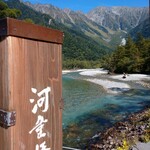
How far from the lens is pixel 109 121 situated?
34.6 feet

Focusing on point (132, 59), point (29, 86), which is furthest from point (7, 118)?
point (132, 59)

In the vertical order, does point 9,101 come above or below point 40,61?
below

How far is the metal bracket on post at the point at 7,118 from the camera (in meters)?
1.81

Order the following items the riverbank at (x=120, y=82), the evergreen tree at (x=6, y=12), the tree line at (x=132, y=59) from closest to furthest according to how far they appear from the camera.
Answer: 1. the riverbank at (x=120, y=82)
2. the evergreen tree at (x=6, y=12)
3. the tree line at (x=132, y=59)

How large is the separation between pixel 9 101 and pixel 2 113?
96 mm

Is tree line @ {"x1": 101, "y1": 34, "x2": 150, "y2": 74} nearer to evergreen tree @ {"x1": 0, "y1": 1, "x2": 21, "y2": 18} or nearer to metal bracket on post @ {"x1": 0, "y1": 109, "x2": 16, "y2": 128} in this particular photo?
evergreen tree @ {"x1": 0, "y1": 1, "x2": 21, "y2": 18}

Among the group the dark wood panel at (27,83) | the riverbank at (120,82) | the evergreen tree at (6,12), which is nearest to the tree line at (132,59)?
the riverbank at (120,82)

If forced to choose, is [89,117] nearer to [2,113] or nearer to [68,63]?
[2,113]

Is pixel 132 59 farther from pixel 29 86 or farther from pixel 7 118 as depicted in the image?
pixel 7 118

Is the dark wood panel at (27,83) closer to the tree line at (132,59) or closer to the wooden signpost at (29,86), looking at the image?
the wooden signpost at (29,86)

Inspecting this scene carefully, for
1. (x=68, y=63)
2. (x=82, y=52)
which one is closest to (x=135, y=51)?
(x=68, y=63)

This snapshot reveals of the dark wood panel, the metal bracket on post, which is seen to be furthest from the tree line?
the metal bracket on post

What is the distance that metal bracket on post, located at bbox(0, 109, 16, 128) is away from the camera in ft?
5.92

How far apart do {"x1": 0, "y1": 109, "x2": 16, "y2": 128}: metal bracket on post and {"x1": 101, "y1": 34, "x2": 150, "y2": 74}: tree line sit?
36537 millimetres
